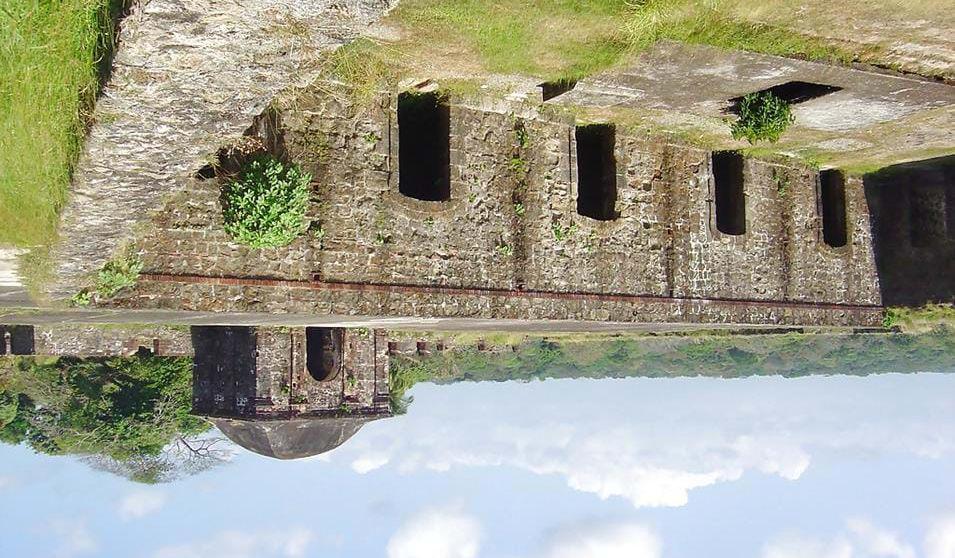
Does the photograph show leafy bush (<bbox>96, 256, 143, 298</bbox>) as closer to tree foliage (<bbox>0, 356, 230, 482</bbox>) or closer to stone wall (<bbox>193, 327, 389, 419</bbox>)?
stone wall (<bbox>193, 327, 389, 419</bbox>)

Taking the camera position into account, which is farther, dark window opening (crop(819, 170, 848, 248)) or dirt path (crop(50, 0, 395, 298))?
dark window opening (crop(819, 170, 848, 248))

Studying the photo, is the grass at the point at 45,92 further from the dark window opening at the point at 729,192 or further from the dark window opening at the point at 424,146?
the dark window opening at the point at 729,192

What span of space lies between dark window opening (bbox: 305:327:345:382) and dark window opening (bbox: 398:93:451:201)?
3.67 m

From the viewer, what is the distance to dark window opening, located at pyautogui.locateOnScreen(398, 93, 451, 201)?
29.0 ft

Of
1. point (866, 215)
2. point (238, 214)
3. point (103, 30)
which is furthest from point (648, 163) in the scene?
point (103, 30)

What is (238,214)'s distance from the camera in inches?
280

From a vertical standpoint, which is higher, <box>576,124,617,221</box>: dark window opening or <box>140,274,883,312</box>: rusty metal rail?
<box>576,124,617,221</box>: dark window opening

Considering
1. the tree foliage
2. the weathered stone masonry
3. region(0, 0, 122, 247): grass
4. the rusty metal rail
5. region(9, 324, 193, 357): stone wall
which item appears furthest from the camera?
the tree foliage

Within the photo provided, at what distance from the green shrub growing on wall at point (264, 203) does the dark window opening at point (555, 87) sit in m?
2.86

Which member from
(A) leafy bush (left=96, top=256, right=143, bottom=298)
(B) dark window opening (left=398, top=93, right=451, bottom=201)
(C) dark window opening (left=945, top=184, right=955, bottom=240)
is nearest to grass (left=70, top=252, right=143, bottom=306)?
(A) leafy bush (left=96, top=256, right=143, bottom=298)

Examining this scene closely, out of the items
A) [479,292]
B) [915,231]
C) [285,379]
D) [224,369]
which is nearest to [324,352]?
[285,379]

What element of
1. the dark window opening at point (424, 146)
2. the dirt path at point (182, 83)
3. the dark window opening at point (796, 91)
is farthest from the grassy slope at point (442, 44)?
the dark window opening at point (796, 91)

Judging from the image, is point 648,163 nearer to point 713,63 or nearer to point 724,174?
point 724,174

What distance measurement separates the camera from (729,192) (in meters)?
11.0
